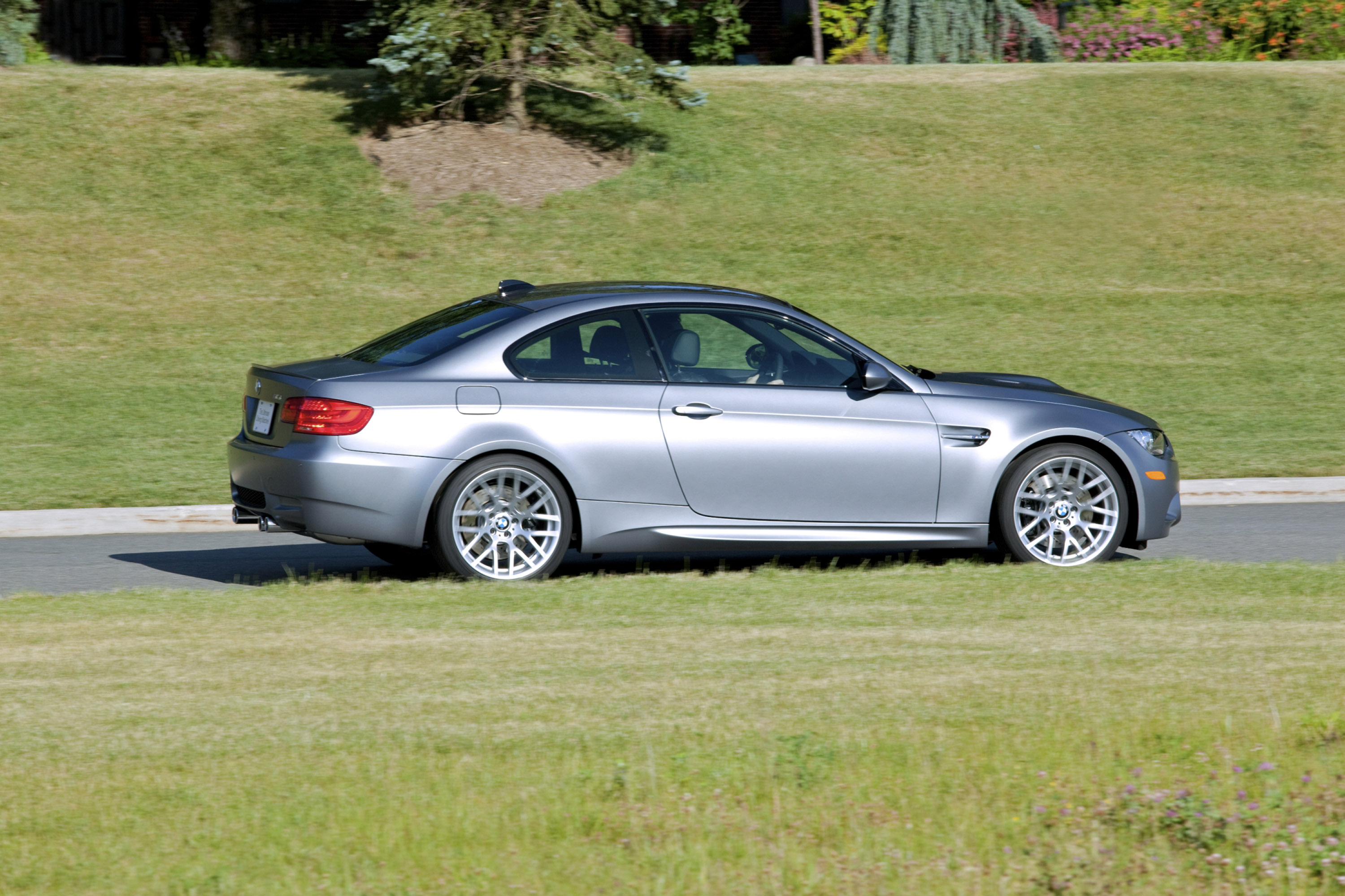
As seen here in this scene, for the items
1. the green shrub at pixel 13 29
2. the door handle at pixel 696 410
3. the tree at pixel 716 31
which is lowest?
the door handle at pixel 696 410

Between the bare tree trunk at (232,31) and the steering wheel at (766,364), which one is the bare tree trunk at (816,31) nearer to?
the bare tree trunk at (232,31)

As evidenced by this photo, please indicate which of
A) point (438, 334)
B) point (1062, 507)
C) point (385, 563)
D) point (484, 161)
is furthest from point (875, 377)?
point (484, 161)

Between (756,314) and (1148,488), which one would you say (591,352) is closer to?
(756,314)

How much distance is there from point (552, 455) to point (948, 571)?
2267 millimetres

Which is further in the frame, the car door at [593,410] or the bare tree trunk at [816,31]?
the bare tree trunk at [816,31]

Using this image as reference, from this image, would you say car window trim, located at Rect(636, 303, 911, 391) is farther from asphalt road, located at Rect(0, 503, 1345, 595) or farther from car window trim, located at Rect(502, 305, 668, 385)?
asphalt road, located at Rect(0, 503, 1345, 595)

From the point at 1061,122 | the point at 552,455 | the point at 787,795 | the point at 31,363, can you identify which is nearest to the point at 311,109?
the point at 31,363

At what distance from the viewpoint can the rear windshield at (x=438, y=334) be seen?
822cm

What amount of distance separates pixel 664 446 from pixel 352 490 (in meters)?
1.61

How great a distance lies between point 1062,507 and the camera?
8.67 metres

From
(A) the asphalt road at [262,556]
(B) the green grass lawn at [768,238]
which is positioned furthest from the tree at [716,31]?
(A) the asphalt road at [262,556]

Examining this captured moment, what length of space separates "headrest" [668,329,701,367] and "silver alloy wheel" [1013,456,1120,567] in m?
1.96

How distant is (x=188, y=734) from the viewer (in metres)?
5.29

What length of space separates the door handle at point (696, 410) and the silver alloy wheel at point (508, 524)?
79cm
